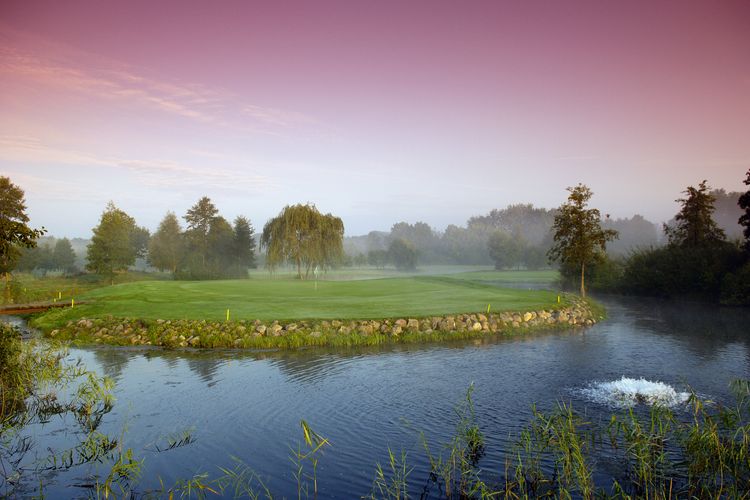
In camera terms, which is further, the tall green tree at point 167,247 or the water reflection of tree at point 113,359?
the tall green tree at point 167,247

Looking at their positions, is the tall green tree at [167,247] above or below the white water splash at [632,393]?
above

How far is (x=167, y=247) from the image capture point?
296 feet

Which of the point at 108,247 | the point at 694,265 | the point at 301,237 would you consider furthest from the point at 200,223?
the point at 694,265

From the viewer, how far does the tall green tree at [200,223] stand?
8762 cm

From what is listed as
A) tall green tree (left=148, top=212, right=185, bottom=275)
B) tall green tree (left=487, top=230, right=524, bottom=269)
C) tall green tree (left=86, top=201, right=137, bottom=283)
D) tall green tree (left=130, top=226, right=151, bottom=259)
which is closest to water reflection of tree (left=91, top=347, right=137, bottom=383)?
tall green tree (left=86, top=201, right=137, bottom=283)

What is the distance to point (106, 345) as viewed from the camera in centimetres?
2509

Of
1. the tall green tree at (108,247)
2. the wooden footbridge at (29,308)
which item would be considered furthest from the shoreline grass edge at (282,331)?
the tall green tree at (108,247)

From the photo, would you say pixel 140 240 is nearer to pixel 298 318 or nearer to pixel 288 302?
pixel 288 302

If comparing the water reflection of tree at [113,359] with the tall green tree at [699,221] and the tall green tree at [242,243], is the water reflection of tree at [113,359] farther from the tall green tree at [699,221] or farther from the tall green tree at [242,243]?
the tall green tree at [242,243]

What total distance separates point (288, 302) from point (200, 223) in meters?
61.7

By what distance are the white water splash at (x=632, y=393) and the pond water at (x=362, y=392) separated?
0.10 metres

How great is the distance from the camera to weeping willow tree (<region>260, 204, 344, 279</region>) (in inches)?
2208

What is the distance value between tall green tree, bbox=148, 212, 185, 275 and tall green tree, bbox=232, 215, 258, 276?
11088 millimetres

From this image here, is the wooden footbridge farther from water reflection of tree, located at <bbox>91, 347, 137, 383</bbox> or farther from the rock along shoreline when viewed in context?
water reflection of tree, located at <bbox>91, 347, 137, 383</bbox>
